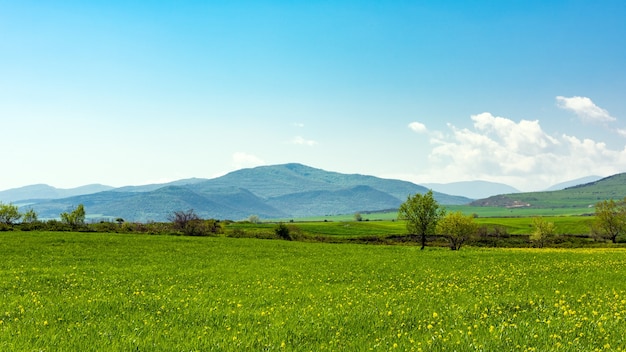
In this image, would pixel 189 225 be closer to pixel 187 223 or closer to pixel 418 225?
pixel 187 223

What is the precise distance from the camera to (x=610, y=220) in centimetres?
11488

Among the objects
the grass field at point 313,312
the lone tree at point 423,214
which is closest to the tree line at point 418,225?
the lone tree at point 423,214

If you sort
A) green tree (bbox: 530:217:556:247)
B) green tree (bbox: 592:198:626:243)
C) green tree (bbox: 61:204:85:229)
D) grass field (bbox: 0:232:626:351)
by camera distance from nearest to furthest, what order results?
grass field (bbox: 0:232:626:351) → green tree (bbox: 592:198:626:243) → green tree (bbox: 61:204:85:229) → green tree (bbox: 530:217:556:247)

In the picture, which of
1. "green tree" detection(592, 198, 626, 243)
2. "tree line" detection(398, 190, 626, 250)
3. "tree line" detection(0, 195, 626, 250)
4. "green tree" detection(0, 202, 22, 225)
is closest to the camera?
"tree line" detection(398, 190, 626, 250)

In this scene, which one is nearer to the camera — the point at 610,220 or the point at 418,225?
the point at 418,225

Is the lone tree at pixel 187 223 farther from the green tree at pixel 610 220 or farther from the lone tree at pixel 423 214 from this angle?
the green tree at pixel 610 220

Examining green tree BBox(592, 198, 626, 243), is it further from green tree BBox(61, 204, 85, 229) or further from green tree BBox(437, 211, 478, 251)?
green tree BBox(61, 204, 85, 229)

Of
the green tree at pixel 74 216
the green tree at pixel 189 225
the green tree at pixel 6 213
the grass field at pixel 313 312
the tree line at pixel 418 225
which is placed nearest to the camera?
the grass field at pixel 313 312

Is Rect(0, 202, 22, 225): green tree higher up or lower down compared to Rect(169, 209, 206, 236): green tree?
higher up

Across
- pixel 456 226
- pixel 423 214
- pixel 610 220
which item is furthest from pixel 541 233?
pixel 423 214

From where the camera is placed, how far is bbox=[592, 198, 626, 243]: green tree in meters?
114

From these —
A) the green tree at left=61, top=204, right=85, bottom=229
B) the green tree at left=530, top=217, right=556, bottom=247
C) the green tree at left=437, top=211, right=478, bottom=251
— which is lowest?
the green tree at left=530, top=217, right=556, bottom=247

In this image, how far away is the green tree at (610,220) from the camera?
114 metres

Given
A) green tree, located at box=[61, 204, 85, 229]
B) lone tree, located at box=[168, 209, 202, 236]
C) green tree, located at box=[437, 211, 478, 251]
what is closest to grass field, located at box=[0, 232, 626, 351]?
green tree, located at box=[437, 211, 478, 251]
